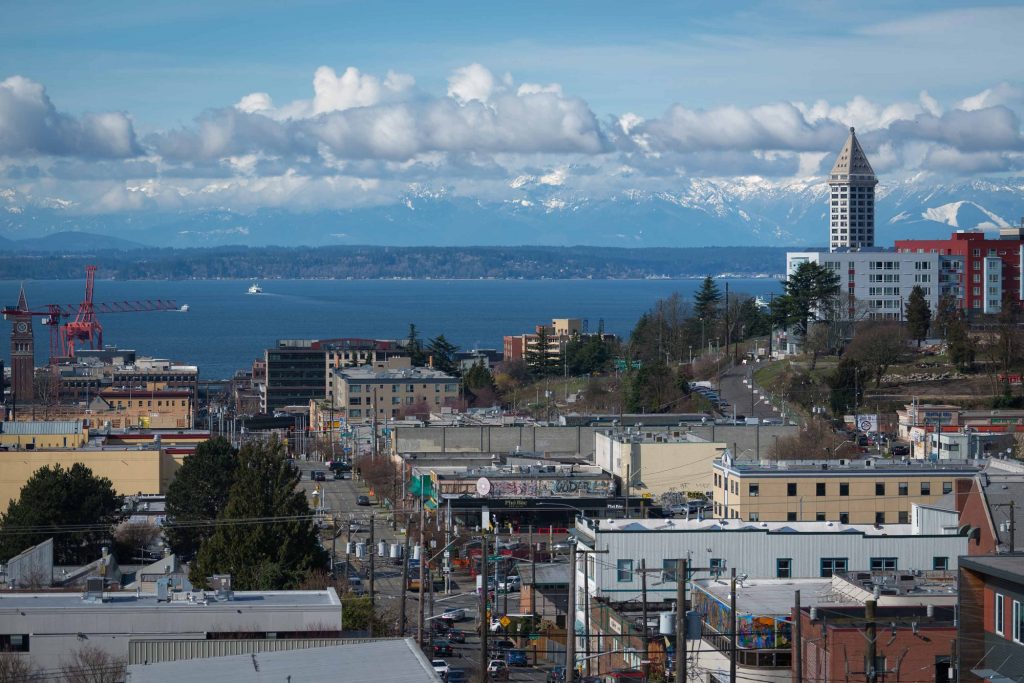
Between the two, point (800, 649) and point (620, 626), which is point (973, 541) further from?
point (800, 649)

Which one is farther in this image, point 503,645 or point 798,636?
point 503,645

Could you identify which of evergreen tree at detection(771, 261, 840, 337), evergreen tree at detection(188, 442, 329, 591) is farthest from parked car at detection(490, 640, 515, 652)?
evergreen tree at detection(771, 261, 840, 337)

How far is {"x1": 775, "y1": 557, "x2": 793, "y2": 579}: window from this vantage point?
74.9 ft

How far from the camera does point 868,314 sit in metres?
72.2

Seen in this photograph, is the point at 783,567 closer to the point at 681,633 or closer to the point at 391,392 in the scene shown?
the point at 681,633

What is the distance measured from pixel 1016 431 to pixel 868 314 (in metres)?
27.6

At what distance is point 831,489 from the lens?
34812 mm

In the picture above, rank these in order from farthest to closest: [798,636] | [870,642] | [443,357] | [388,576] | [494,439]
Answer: [443,357]
[494,439]
[388,576]
[798,636]
[870,642]

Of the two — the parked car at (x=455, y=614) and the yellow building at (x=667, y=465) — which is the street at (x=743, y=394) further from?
the parked car at (x=455, y=614)

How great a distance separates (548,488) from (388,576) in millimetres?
9212

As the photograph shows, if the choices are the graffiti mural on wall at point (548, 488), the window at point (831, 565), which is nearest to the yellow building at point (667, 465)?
the graffiti mural on wall at point (548, 488)

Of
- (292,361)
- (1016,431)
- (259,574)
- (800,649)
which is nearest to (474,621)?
(259,574)

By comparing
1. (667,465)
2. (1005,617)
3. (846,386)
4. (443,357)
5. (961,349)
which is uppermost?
(961,349)

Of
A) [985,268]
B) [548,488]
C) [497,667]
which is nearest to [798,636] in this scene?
[497,667]
